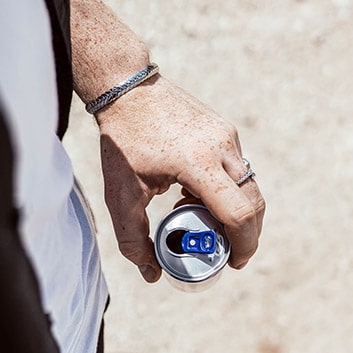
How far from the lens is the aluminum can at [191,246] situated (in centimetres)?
113

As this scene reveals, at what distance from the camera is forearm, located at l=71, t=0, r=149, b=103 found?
3.84 ft

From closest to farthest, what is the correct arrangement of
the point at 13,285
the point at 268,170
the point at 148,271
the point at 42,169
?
the point at 13,285 → the point at 42,169 → the point at 148,271 → the point at 268,170

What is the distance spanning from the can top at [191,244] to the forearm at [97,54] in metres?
0.22

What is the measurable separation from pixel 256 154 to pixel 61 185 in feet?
4.98

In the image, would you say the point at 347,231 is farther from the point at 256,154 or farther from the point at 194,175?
the point at 194,175

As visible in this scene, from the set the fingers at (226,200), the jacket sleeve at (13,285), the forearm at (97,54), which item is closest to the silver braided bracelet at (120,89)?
the forearm at (97,54)

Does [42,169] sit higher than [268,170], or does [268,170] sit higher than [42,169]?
[42,169]

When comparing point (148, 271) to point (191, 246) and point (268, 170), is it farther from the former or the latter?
point (268, 170)

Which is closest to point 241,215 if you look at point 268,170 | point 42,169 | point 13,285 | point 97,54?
point 97,54

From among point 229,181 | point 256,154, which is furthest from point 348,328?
point 229,181

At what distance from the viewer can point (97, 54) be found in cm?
117

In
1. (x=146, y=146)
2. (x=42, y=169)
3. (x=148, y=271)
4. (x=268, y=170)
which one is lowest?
(x=268, y=170)

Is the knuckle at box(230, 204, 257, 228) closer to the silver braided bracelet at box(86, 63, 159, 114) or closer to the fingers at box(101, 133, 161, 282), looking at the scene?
the fingers at box(101, 133, 161, 282)

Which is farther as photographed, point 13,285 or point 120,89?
point 120,89
